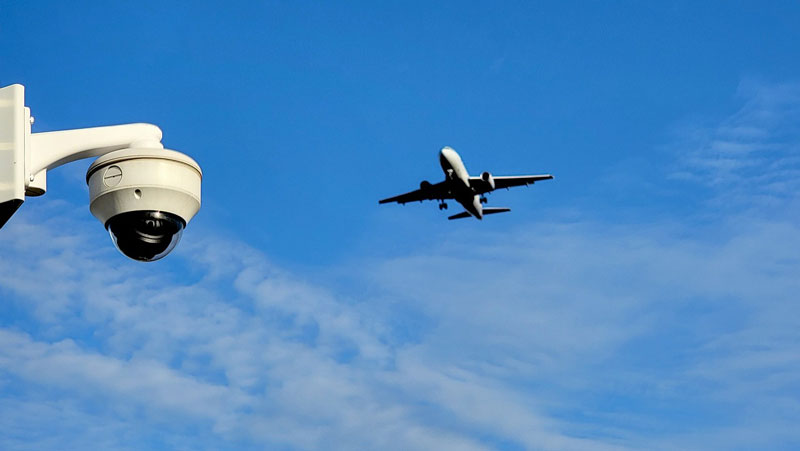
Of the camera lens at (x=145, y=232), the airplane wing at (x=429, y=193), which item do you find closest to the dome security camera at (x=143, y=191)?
the camera lens at (x=145, y=232)

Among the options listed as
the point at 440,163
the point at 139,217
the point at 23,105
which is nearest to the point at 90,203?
the point at 139,217

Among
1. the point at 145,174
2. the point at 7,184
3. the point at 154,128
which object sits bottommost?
the point at 7,184

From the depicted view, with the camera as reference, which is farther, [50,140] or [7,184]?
[50,140]

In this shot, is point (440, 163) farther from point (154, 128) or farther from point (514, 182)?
point (154, 128)

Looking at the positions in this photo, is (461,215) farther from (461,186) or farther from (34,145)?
(34,145)

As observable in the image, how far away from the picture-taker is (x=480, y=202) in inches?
2153

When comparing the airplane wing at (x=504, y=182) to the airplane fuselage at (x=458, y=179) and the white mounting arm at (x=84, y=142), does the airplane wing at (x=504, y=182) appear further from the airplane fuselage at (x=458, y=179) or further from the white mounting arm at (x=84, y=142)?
the white mounting arm at (x=84, y=142)

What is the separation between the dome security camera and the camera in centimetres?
376

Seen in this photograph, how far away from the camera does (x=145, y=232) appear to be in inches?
152

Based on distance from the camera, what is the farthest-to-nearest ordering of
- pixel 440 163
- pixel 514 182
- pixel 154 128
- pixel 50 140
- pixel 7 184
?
pixel 514 182 < pixel 440 163 < pixel 154 128 < pixel 50 140 < pixel 7 184

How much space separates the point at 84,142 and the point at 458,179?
47.2 metres

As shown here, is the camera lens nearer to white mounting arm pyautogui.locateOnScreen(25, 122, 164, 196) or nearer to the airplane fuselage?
white mounting arm pyautogui.locateOnScreen(25, 122, 164, 196)

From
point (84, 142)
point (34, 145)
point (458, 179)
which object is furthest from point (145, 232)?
point (458, 179)

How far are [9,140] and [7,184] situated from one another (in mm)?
193
